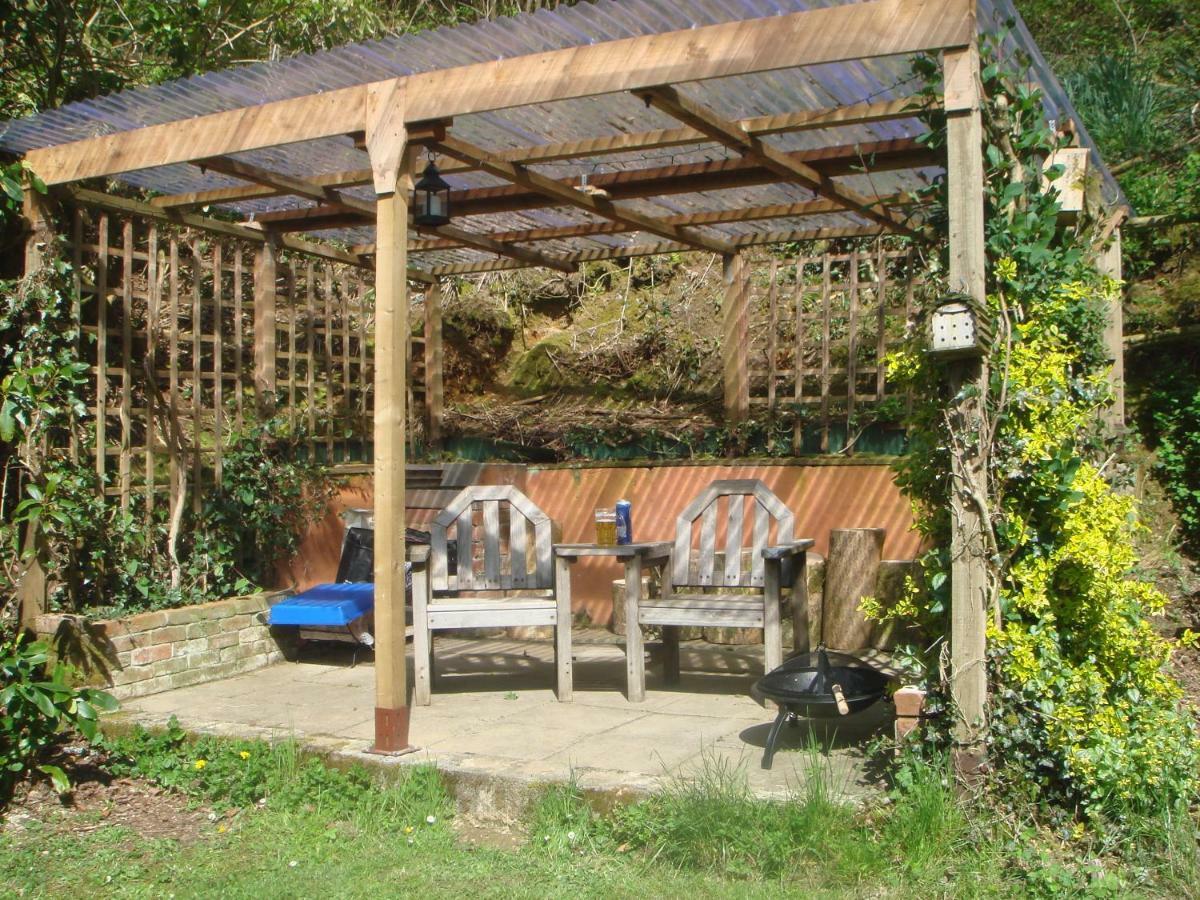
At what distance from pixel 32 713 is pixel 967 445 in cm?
382

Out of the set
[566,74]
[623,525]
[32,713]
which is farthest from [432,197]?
[32,713]

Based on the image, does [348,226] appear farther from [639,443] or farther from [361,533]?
[639,443]

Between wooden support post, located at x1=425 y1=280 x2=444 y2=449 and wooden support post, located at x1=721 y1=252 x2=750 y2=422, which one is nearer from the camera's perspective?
wooden support post, located at x1=721 y1=252 x2=750 y2=422

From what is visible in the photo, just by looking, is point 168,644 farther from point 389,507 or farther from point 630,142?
point 630,142

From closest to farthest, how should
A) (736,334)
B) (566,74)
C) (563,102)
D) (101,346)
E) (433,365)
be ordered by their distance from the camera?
(566,74)
(563,102)
(101,346)
(736,334)
(433,365)

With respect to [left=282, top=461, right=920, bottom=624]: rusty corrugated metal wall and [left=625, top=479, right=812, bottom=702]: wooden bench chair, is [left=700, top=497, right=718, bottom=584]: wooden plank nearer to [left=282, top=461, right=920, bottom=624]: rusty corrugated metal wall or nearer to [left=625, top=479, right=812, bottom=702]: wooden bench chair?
[left=625, top=479, right=812, bottom=702]: wooden bench chair

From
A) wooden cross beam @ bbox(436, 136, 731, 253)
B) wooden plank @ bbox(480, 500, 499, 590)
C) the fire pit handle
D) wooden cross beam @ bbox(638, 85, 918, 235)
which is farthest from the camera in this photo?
wooden plank @ bbox(480, 500, 499, 590)

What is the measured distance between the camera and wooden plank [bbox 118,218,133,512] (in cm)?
634

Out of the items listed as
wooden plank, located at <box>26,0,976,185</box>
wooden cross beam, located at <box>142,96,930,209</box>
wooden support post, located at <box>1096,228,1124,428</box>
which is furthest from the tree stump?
wooden plank, located at <box>26,0,976,185</box>

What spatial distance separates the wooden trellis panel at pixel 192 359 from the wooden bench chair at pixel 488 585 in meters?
1.90

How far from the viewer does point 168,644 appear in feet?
19.9

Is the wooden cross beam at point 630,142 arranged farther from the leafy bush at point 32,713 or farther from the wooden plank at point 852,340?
the leafy bush at point 32,713

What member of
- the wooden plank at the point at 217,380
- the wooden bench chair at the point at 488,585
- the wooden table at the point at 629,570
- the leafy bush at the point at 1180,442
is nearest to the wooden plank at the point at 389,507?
the wooden bench chair at the point at 488,585

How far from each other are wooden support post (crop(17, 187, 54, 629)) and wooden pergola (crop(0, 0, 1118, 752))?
3cm
